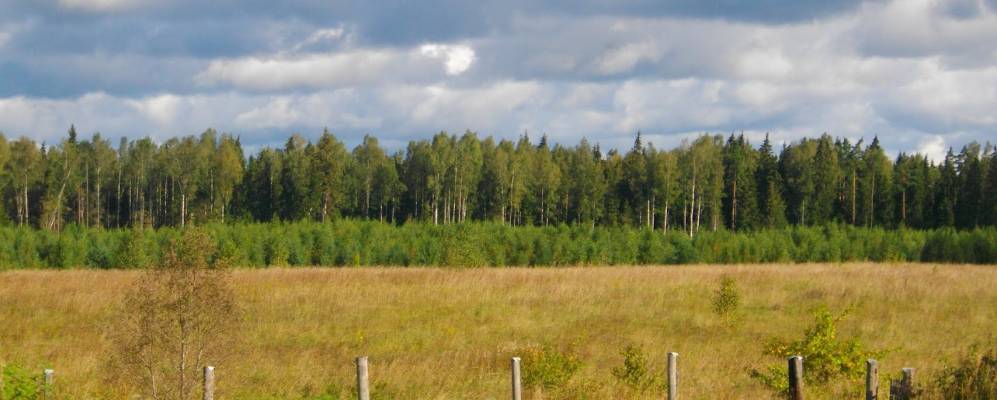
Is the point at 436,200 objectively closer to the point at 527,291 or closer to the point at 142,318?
the point at 527,291

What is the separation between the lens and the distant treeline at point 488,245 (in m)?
44.0

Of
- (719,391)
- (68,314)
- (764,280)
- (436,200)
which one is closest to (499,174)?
(436,200)

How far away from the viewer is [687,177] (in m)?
79.9

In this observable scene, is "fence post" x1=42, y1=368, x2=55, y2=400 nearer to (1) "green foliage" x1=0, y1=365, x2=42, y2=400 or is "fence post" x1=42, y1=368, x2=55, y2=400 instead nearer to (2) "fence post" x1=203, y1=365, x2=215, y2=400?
(1) "green foliage" x1=0, y1=365, x2=42, y2=400

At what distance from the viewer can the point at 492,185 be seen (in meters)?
86.6

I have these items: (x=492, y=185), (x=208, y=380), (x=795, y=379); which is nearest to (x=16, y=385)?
(x=208, y=380)

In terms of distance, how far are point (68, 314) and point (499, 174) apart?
206ft

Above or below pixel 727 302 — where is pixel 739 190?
above

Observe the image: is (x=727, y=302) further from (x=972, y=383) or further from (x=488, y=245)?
(x=488, y=245)

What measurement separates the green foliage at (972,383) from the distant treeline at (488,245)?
29.9m

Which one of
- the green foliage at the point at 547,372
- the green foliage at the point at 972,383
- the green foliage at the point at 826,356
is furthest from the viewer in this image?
the green foliage at the point at 826,356

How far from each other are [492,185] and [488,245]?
3713cm

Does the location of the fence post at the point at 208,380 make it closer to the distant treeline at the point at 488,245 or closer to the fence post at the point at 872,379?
the fence post at the point at 872,379

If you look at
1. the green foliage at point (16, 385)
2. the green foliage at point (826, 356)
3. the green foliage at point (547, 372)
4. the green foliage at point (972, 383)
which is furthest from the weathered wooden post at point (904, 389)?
the green foliage at point (16, 385)
